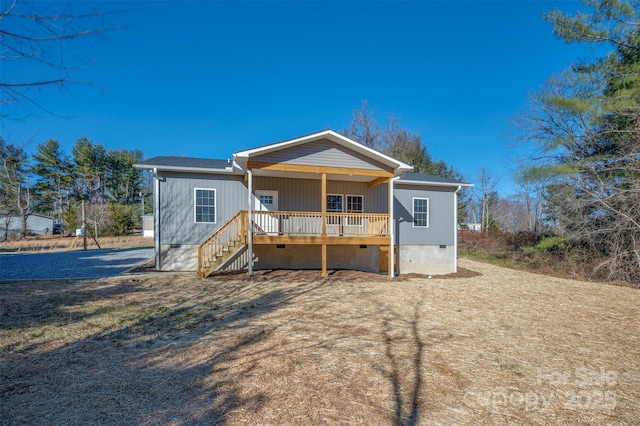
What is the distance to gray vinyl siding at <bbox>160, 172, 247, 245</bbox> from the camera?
429 inches

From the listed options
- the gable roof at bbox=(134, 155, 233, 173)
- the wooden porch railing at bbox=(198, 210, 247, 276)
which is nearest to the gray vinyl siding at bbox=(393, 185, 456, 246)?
the wooden porch railing at bbox=(198, 210, 247, 276)

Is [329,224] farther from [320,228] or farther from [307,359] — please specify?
[307,359]

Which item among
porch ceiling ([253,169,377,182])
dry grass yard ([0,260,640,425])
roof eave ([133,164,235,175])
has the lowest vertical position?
dry grass yard ([0,260,640,425])

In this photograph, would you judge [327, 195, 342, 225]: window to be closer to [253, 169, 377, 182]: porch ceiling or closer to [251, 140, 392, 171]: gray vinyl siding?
[253, 169, 377, 182]: porch ceiling

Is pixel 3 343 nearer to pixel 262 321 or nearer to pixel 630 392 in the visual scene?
pixel 262 321

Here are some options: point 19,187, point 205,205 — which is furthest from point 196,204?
point 19,187

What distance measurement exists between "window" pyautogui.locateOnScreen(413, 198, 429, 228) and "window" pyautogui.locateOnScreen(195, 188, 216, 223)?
8418mm

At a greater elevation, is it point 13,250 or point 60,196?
point 60,196

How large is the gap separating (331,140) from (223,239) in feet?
17.2

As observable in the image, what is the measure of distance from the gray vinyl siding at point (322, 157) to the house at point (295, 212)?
0.11 ft

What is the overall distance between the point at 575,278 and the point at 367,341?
13089 mm

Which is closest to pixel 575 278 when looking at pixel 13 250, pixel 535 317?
pixel 535 317

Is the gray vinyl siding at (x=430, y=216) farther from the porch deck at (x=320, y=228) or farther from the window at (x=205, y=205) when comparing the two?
the window at (x=205, y=205)

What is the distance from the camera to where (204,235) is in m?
11.2
